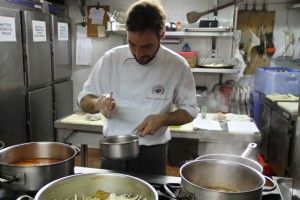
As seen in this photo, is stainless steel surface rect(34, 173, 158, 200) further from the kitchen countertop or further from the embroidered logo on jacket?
the kitchen countertop

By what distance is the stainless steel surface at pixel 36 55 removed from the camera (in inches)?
132

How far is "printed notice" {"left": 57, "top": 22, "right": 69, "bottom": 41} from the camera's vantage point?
400 centimetres

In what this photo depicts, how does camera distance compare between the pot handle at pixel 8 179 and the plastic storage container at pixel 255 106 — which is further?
the plastic storage container at pixel 255 106

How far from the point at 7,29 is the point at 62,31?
109 centimetres

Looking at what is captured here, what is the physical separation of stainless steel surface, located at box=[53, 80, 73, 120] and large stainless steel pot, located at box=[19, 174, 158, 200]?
3114 mm

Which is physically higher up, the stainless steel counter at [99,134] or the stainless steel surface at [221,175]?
the stainless steel surface at [221,175]

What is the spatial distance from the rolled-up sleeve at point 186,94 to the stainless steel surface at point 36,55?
2.25m

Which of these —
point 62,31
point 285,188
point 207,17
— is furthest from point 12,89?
point 285,188

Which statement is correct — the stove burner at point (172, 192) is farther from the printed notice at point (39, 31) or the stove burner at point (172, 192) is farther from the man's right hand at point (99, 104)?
the printed notice at point (39, 31)

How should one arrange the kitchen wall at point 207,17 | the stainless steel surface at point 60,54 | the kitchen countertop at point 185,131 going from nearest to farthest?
the kitchen countertop at point 185,131 < the stainless steel surface at point 60,54 < the kitchen wall at point 207,17

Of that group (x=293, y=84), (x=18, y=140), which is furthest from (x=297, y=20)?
(x=18, y=140)

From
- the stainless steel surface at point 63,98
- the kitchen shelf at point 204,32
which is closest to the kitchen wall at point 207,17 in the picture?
the kitchen shelf at point 204,32

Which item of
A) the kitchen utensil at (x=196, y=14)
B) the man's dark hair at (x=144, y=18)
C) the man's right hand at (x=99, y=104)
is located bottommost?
the man's right hand at (x=99, y=104)

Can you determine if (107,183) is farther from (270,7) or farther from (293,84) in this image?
(270,7)
